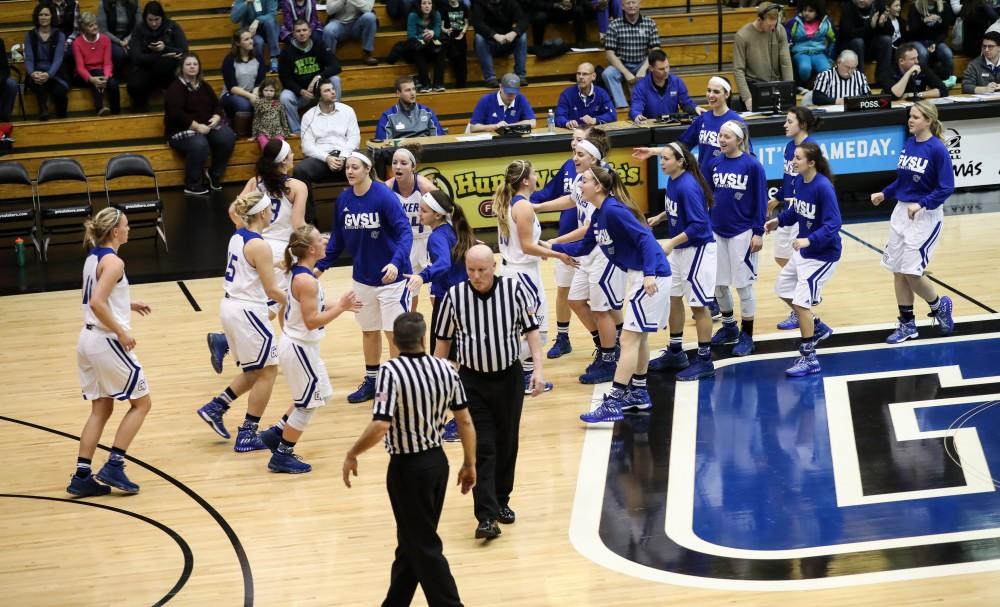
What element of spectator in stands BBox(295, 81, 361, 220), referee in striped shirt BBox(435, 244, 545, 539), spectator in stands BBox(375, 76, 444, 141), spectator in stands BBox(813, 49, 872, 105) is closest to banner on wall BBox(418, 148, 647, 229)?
spectator in stands BBox(375, 76, 444, 141)

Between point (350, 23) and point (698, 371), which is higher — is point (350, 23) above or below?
above

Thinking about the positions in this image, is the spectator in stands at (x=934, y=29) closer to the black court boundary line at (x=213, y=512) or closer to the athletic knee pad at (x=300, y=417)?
the athletic knee pad at (x=300, y=417)

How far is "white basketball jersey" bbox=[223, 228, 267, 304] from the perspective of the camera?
812cm

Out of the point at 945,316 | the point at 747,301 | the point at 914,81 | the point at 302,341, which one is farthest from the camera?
the point at 914,81

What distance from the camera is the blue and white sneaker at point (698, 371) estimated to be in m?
9.41

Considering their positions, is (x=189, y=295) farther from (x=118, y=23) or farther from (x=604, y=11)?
(x=604, y=11)

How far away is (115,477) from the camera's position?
305 inches

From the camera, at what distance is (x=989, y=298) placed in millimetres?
10906

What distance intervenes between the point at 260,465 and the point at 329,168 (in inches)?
282

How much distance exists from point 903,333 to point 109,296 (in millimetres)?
6437

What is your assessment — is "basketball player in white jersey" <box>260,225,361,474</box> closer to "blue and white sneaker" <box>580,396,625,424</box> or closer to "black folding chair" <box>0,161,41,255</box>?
"blue and white sneaker" <box>580,396,625,424</box>

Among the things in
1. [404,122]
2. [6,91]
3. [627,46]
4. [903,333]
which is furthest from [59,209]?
[903,333]

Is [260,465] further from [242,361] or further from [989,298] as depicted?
[989,298]

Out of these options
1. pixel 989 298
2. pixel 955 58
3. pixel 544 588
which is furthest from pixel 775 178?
pixel 544 588
